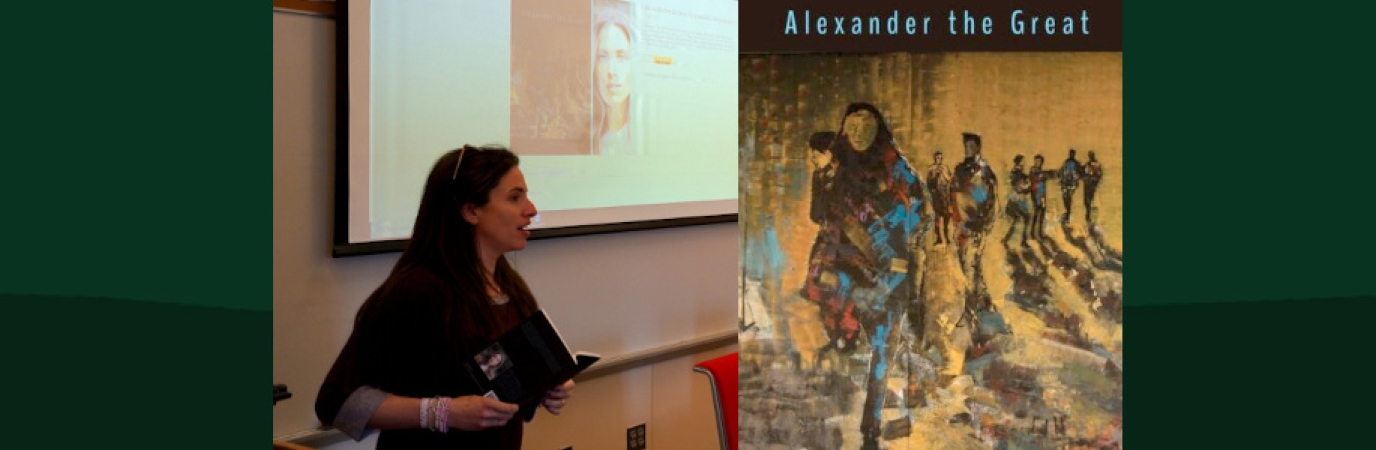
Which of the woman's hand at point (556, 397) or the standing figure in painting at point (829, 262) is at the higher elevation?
the standing figure in painting at point (829, 262)

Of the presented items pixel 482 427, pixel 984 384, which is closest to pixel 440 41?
pixel 482 427

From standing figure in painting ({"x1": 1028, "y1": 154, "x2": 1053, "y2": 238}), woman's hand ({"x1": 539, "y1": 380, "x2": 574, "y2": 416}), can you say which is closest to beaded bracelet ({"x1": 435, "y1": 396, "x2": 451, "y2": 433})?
woman's hand ({"x1": 539, "y1": 380, "x2": 574, "y2": 416})

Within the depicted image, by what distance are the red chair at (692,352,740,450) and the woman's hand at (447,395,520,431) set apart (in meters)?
0.93

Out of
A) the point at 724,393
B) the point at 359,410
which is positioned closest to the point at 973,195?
the point at 359,410

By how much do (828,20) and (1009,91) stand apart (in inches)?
12.2

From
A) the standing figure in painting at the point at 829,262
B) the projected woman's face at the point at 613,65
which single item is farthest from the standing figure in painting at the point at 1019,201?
the projected woman's face at the point at 613,65

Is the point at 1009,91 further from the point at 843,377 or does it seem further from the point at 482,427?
the point at 482,427

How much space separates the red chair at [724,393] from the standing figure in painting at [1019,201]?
133 cm

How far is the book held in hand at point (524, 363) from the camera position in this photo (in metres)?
2.48

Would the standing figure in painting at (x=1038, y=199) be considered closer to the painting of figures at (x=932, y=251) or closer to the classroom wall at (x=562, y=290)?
the painting of figures at (x=932, y=251)

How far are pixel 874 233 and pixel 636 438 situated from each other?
278 centimetres

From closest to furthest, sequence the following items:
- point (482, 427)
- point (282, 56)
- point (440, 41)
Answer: point (482, 427) → point (282, 56) → point (440, 41)

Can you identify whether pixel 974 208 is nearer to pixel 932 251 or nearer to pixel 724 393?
pixel 932 251

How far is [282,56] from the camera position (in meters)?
3.16
